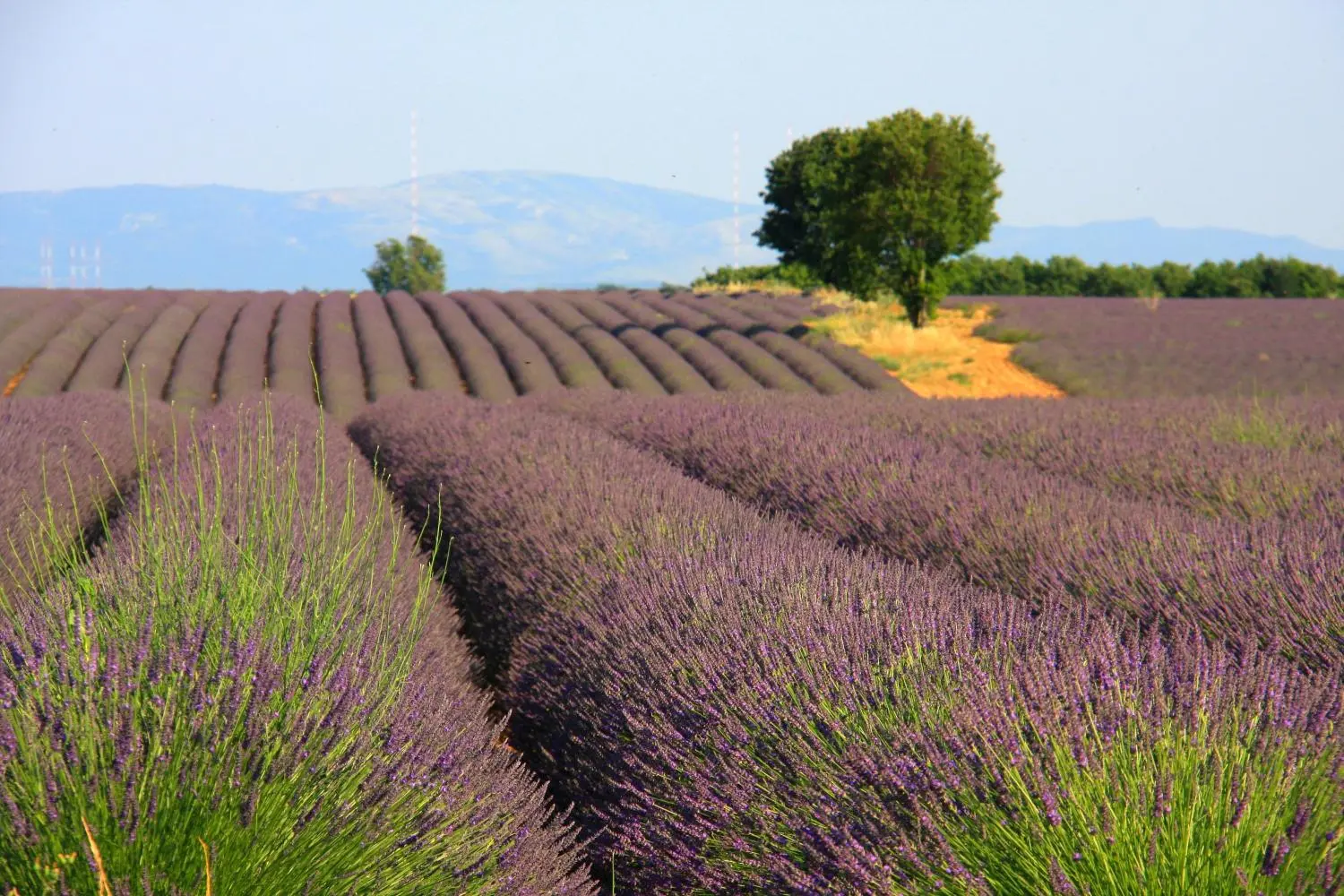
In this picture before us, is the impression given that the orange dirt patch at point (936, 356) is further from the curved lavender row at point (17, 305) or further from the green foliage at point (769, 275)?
the green foliage at point (769, 275)

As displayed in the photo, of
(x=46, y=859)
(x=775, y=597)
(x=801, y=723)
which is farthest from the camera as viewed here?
Answer: (x=775, y=597)

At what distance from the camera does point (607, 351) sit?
14828 millimetres

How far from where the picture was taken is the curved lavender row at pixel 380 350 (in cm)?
1300

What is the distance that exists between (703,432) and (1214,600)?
4002mm

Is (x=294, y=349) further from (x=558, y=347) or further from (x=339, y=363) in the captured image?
(x=558, y=347)

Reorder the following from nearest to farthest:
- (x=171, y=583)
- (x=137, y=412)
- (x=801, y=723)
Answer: (x=801, y=723) < (x=171, y=583) < (x=137, y=412)

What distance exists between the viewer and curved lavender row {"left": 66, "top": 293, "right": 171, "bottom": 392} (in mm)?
12867

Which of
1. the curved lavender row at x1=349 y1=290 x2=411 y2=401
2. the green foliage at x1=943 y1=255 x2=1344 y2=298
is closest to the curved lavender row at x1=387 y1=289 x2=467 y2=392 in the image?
the curved lavender row at x1=349 y1=290 x2=411 y2=401

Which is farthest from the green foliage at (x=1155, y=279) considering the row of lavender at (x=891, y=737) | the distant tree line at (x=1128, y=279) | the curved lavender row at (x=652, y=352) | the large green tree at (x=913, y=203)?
the row of lavender at (x=891, y=737)

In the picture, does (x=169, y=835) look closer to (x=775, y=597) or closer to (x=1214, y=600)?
(x=775, y=597)

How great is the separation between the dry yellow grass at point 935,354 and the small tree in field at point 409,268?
35.0 m

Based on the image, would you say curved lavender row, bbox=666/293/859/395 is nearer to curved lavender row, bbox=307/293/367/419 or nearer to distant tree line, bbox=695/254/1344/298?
curved lavender row, bbox=307/293/367/419

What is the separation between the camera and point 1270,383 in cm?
1481

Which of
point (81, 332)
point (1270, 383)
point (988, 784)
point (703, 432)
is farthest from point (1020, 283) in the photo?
point (988, 784)
